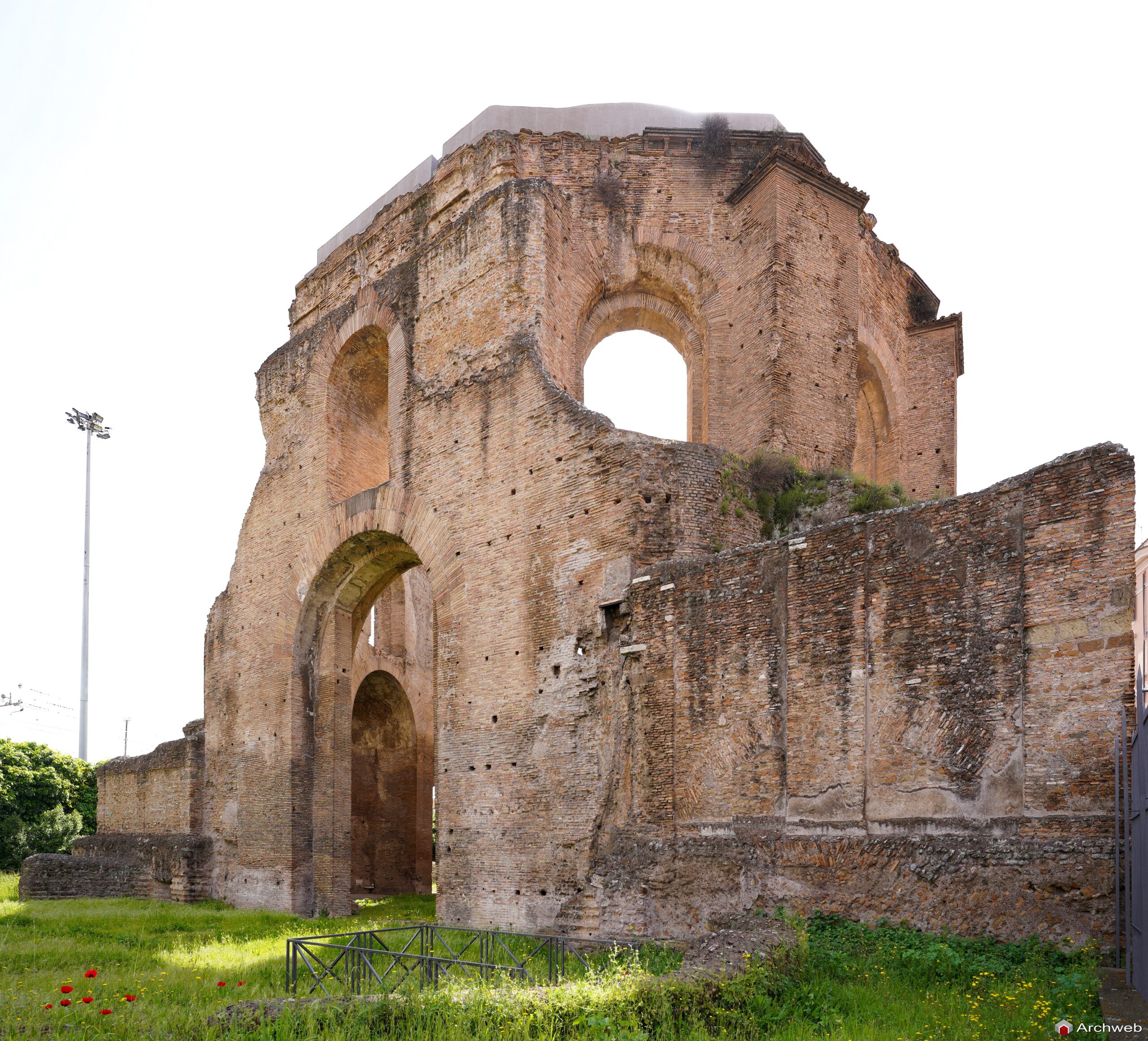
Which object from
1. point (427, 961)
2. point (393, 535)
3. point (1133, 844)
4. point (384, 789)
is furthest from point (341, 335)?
point (1133, 844)

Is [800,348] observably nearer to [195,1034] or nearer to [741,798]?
[741,798]

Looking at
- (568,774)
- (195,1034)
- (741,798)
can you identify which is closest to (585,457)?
(568,774)

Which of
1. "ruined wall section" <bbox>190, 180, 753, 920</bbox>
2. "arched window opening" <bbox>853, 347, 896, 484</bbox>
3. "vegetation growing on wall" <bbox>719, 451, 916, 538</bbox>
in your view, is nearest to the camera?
"ruined wall section" <bbox>190, 180, 753, 920</bbox>

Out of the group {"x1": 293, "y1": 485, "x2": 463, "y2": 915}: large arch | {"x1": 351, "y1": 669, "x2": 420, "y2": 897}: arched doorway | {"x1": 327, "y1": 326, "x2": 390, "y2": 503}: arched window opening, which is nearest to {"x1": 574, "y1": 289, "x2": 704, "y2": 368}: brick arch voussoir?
{"x1": 327, "y1": 326, "x2": 390, "y2": 503}: arched window opening

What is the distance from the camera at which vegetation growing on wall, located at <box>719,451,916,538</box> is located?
994cm

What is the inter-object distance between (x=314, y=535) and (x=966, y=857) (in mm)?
10386

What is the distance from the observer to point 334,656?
14.4 meters

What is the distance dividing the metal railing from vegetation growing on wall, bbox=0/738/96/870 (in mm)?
15526

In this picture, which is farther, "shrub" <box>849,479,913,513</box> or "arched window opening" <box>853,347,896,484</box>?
"arched window opening" <box>853,347,896,484</box>

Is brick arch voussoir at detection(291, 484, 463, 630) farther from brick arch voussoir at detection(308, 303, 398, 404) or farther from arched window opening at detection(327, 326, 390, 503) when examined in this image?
brick arch voussoir at detection(308, 303, 398, 404)

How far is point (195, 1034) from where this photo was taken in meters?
5.26

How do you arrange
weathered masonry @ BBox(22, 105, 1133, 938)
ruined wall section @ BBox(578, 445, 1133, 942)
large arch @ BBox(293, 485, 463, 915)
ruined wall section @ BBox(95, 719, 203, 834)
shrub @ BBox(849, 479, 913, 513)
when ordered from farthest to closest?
ruined wall section @ BBox(95, 719, 203, 834) < large arch @ BBox(293, 485, 463, 915) < shrub @ BBox(849, 479, 913, 513) < weathered masonry @ BBox(22, 105, 1133, 938) < ruined wall section @ BBox(578, 445, 1133, 942)

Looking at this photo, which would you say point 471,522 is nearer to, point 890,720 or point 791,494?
point 791,494

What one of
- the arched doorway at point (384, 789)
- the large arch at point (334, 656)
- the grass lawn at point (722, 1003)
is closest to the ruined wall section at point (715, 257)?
the large arch at point (334, 656)
